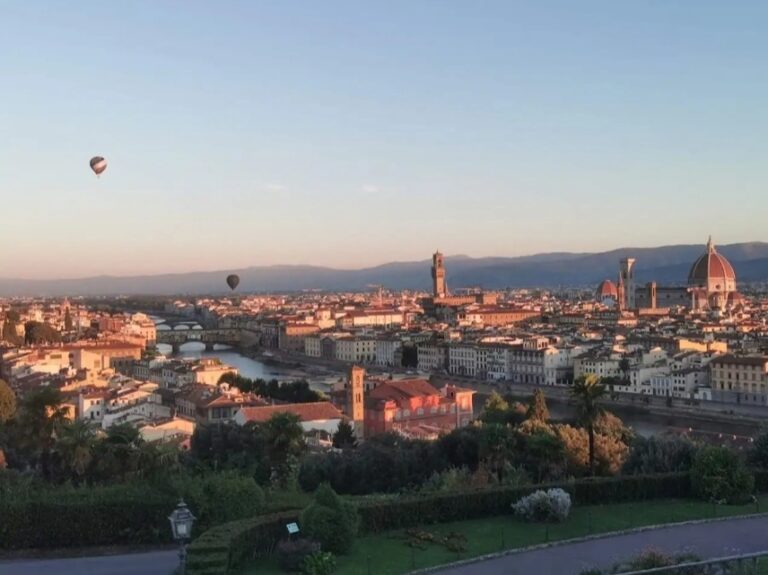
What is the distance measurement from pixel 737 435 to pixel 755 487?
21.9m

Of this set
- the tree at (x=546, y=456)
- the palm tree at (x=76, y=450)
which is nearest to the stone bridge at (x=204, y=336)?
the palm tree at (x=76, y=450)

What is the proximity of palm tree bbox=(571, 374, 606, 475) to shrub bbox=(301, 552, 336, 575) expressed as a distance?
8472 mm

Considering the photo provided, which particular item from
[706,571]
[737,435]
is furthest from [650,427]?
[706,571]

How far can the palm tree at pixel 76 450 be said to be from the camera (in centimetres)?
1553

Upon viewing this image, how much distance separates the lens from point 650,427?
34375 millimetres

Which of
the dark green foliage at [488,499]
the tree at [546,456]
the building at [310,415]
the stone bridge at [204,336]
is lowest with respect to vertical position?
the stone bridge at [204,336]

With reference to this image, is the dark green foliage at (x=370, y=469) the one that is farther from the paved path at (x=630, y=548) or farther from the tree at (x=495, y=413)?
the paved path at (x=630, y=548)

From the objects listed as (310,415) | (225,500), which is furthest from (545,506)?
(310,415)

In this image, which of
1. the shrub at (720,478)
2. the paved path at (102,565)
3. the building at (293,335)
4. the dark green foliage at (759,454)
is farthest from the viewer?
the building at (293,335)

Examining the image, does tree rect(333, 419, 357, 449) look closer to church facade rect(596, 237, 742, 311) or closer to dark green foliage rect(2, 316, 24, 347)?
dark green foliage rect(2, 316, 24, 347)

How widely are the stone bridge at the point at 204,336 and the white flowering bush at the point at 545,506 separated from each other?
7898 centimetres

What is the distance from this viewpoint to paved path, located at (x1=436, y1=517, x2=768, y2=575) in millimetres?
7938

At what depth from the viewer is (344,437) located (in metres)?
24.1

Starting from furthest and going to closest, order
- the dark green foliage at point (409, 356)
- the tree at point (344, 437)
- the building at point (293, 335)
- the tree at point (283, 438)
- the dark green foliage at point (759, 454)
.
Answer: the building at point (293, 335) < the dark green foliage at point (409, 356) < the tree at point (344, 437) < the tree at point (283, 438) < the dark green foliage at point (759, 454)
